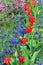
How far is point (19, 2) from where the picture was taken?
5031mm

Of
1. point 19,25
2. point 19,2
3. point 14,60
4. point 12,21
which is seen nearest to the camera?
point 14,60

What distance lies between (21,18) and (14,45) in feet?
3.53

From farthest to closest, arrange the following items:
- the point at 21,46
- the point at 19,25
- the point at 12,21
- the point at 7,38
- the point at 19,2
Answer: the point at 19,2 < the point at 12,21 < the point at 19,25 < the point at 7,38 < the point at 21,46

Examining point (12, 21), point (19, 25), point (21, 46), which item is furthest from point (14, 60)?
point (12, 21)

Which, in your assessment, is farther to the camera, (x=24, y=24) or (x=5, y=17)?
(x=5, y=17)

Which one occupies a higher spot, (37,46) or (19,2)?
(19,2)

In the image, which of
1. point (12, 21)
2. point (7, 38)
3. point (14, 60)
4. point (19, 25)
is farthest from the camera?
point (12, 21)

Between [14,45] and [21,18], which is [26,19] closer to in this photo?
[21,18]

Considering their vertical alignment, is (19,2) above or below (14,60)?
above

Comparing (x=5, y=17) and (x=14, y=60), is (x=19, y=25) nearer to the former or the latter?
(x=5, y=17)

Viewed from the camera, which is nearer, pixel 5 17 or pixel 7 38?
pixel 7 38

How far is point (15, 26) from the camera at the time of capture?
4375 millimetres

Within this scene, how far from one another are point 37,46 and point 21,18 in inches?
41.3

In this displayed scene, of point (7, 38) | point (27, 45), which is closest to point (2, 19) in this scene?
point (7, 38)
